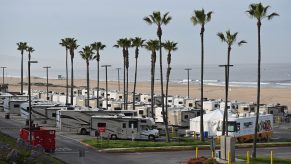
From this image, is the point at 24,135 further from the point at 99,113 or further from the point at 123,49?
the point at 123,49

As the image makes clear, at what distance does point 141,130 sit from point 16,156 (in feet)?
90.1

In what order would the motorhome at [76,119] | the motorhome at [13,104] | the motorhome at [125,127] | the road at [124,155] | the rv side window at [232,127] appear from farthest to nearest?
the motorhome at [13,104] < the motorhome at [76,119] < the motorhome at [125,127] < the rv side window at [232,127] < the road at [124,155]

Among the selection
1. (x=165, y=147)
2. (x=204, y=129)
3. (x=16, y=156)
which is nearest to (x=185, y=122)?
(x=204, y=129)

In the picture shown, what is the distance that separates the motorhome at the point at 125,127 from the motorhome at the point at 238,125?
5.81m

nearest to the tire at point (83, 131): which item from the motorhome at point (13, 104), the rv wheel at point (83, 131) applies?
the rv wheel at point (83, 131)

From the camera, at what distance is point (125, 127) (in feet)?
180

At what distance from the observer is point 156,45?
60.8 metres

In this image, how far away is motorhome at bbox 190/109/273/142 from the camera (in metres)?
54.8

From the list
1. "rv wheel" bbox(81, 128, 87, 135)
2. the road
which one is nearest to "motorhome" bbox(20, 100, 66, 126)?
"rv wheel" bbox(81, 128, 87, 135)

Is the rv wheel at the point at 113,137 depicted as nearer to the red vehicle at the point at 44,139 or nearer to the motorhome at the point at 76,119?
the motorhome at the point at 76,119

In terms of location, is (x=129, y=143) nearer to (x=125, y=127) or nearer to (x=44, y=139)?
(x=125, y=127)

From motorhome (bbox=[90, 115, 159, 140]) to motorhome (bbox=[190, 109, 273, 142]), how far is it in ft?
19.1

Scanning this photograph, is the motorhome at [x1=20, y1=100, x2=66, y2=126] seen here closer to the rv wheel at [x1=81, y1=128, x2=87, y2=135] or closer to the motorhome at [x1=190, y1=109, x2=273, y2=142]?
the rv wheel at [x1=81, y1=128, x2=87, y2=135]

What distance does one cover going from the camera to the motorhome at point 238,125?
54.8m
